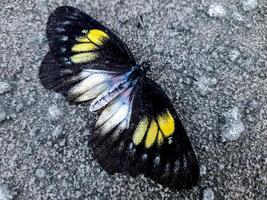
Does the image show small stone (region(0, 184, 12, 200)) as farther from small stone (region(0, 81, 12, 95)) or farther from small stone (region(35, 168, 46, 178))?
small stone (region(0, 81, 12, 95))

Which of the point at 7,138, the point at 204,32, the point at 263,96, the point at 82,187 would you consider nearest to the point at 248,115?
the point at 263,96

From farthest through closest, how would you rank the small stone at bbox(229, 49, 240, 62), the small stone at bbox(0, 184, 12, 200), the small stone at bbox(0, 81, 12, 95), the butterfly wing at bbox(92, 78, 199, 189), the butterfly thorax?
the small stone at bbox(229, 49, 240, 62) < the small stone at bbox(0, 81, 12, 95) < the butterfly thorax < the small stone at bbox(0, 184, 12, 200) < the butterfly wing at bbox(92, 78, 199, 189)

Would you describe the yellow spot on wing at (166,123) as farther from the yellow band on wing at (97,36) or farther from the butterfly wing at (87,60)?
the yellow band on wing at (97,36)

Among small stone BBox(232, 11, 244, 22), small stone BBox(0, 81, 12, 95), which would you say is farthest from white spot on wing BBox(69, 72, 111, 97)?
small stone BBox(232, 11, 244, 22)

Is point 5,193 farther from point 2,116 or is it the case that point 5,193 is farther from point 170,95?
point 170,95

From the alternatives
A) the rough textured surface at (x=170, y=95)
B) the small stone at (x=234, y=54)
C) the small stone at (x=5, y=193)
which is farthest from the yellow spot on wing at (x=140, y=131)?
the small stone at (x=234, y=54)

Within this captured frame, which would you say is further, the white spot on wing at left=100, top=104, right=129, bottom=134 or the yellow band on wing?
the yellow band on wing
